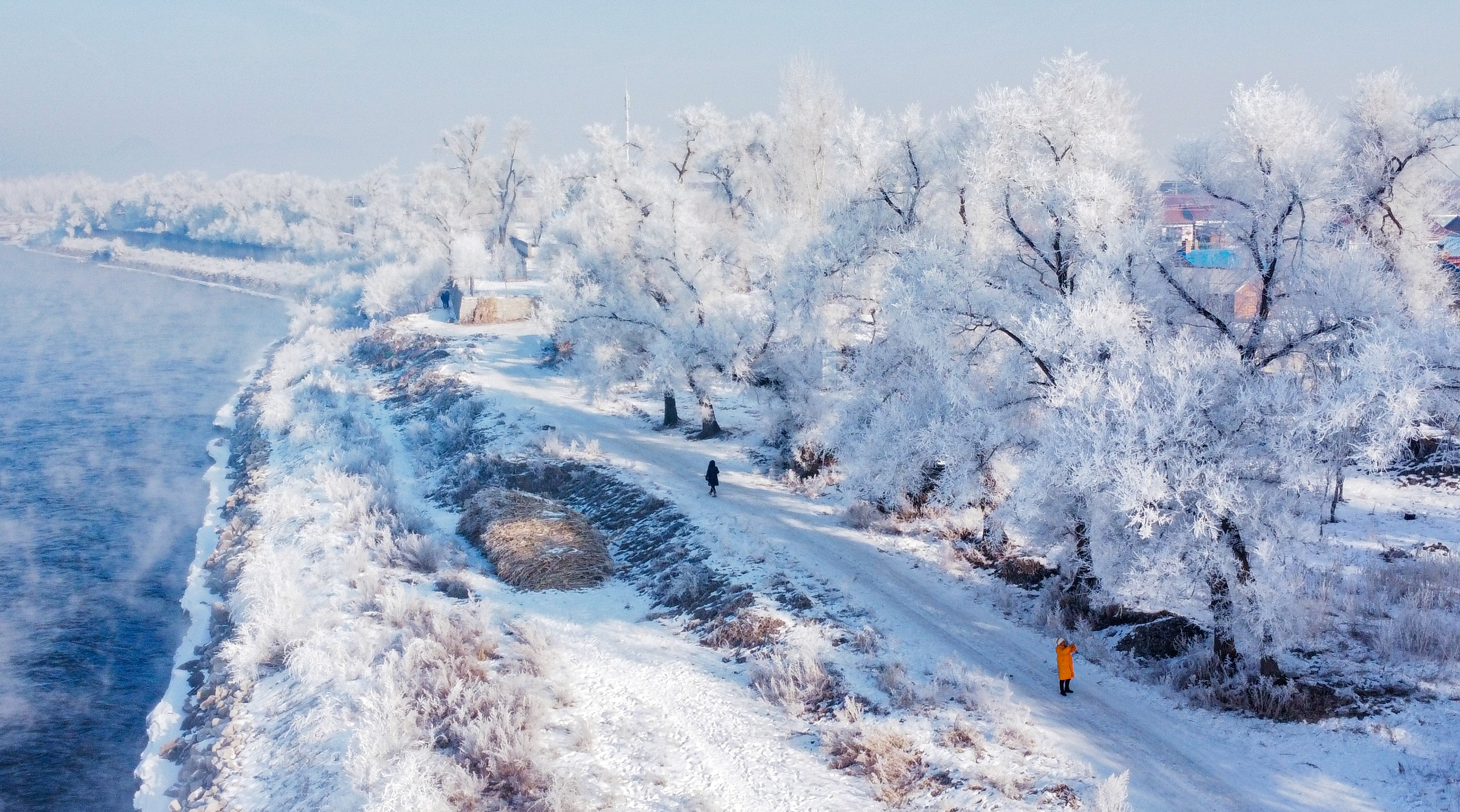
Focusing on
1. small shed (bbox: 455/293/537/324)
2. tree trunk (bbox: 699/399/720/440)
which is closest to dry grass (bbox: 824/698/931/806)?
tree trunk (bbox: 699/399/720/440)

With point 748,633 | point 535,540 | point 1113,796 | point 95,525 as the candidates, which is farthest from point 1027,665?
point 95,525

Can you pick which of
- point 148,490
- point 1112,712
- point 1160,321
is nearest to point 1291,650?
point 1112,712

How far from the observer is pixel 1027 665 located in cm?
1461

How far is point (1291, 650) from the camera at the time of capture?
14.1m

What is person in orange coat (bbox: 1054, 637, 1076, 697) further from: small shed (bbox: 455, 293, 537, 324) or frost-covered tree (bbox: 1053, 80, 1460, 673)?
small shed (bbox: 455, 293, 537, 324)

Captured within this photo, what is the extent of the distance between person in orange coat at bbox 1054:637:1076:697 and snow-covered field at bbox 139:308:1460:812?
190 millimetres

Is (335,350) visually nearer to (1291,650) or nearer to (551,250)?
(551,250)

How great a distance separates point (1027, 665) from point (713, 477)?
34.5 feet

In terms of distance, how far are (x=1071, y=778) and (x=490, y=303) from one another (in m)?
44.9

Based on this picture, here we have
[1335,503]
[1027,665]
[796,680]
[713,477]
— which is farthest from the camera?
[713,477]

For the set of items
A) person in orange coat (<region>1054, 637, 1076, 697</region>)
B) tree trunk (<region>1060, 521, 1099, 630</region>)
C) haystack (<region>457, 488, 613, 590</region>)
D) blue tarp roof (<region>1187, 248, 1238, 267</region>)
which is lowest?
haystack (<region>457, 488, 613, 590</region>)

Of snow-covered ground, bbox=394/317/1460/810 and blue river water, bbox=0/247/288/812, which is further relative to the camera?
blue river water, bbox=0/247/288/812

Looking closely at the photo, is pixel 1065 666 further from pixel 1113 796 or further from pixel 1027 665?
pixel 1113 796

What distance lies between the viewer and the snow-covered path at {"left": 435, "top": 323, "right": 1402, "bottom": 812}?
11.0m
